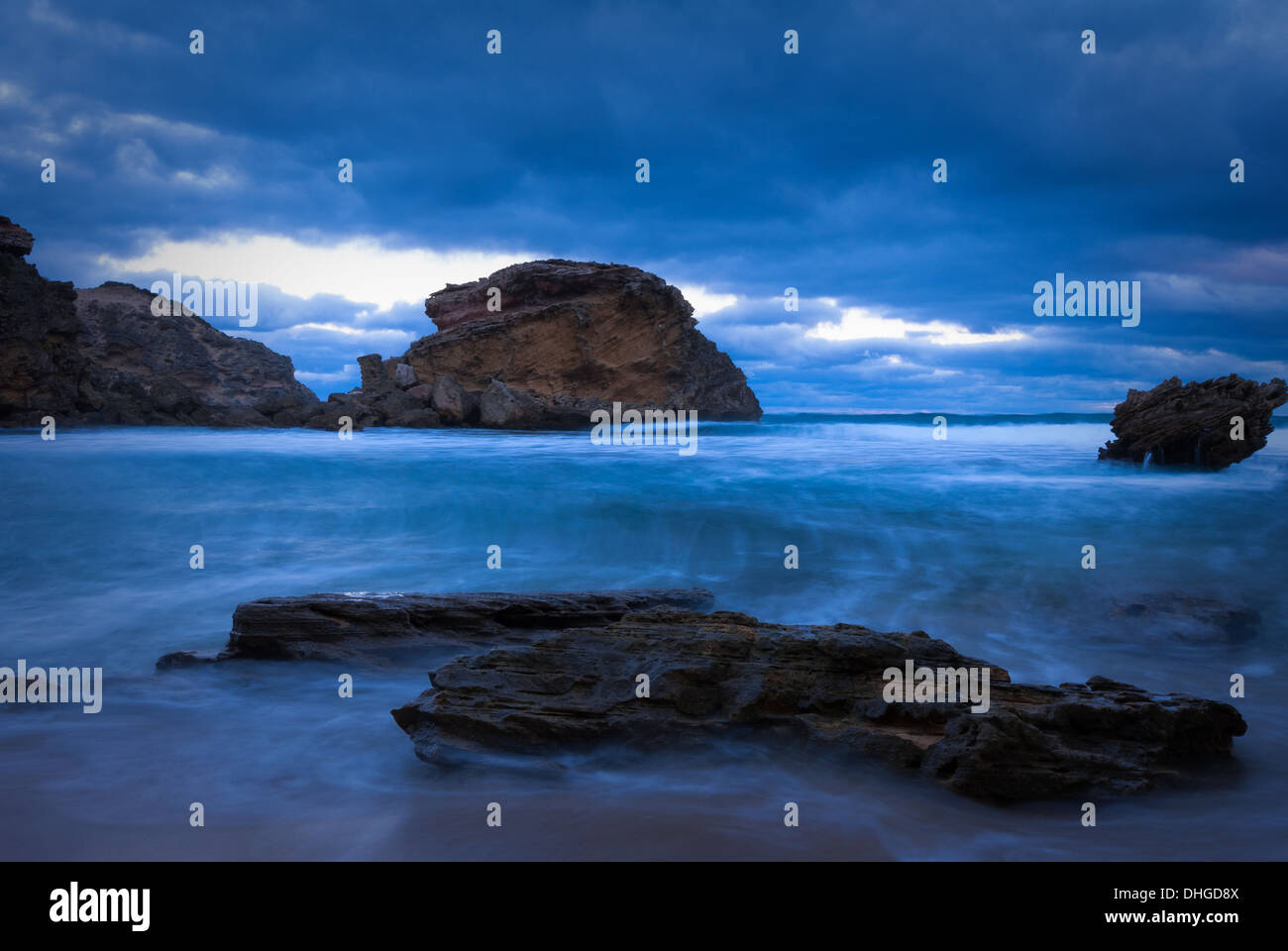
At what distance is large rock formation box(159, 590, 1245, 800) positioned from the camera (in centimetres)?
373

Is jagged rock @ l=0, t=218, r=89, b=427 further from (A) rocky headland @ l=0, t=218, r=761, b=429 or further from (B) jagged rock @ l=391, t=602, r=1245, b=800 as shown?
(B) jagged rock @ l=391, t=602, r=1245, b=800

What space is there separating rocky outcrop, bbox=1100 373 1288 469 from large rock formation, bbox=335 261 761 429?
24.3 metres

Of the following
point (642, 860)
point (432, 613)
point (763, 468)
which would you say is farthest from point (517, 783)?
point (763, 468)

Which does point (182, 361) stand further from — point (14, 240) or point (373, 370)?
point (14, 240)

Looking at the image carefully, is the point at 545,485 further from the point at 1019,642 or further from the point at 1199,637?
the point at 1199,637

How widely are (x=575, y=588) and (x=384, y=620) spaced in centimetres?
315

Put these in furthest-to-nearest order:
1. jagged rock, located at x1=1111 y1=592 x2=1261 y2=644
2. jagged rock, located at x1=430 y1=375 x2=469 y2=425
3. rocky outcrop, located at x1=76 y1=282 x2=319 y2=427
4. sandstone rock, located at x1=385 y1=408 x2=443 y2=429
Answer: jagged rock, located at x1=430 y1=375 x2=469 y2=425 < sandstone rock, located at x1=385 y1=408 x2=443 y2=429 < rocky outcrop, located at x1=76 y1=282 x2=319 y2=427 < jagged rock, located at x1=1111 y1=592 x2=1261 y2=644

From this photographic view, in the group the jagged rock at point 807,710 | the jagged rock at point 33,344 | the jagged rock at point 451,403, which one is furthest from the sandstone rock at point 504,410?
the jagged rock at point 807,710

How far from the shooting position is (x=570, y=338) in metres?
39.6

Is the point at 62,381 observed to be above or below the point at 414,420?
above

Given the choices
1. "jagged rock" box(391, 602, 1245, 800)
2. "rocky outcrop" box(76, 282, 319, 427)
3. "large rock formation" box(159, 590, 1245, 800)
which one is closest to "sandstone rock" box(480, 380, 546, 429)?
"rocky outcrop" box(76, 282, 319, 427)

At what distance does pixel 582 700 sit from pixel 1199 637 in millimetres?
6229

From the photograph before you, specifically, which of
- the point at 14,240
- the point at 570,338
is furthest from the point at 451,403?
the point at 14,240

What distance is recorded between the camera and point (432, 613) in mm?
6223
